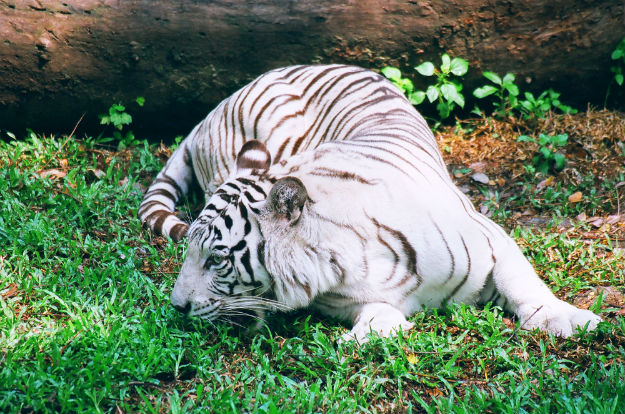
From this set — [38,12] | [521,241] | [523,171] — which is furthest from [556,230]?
[38,12]

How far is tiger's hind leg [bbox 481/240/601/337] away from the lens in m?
2.74

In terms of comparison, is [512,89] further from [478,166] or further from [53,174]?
[53,174]

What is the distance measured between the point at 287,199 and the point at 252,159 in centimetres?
52

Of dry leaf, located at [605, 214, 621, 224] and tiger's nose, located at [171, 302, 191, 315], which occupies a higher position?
dry leaf, located at [605, 214, 621, 224]

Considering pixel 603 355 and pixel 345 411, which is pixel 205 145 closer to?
A: pixel 345 411

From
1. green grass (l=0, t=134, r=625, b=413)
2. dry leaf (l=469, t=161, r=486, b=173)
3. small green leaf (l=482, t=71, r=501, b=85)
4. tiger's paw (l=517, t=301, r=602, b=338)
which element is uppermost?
small green leaf (l=482, t=71, r=501, b=85)

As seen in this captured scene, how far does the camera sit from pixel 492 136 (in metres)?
4.77

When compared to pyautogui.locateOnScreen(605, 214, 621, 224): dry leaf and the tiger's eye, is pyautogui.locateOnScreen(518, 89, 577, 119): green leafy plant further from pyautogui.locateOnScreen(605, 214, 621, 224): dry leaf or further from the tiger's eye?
the tiger's eye

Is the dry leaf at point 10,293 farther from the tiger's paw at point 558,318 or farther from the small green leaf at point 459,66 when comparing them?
the small green leaf at point 459,66

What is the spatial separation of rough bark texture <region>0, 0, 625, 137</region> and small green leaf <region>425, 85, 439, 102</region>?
0.77ft

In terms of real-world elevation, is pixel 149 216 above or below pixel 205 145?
below

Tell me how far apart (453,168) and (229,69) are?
1.78m

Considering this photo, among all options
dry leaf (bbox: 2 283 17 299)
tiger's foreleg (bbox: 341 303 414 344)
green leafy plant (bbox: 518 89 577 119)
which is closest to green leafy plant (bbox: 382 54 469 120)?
green leafy plant (bbox: 518 89 577 119)

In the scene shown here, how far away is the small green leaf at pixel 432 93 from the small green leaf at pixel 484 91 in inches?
12.4
